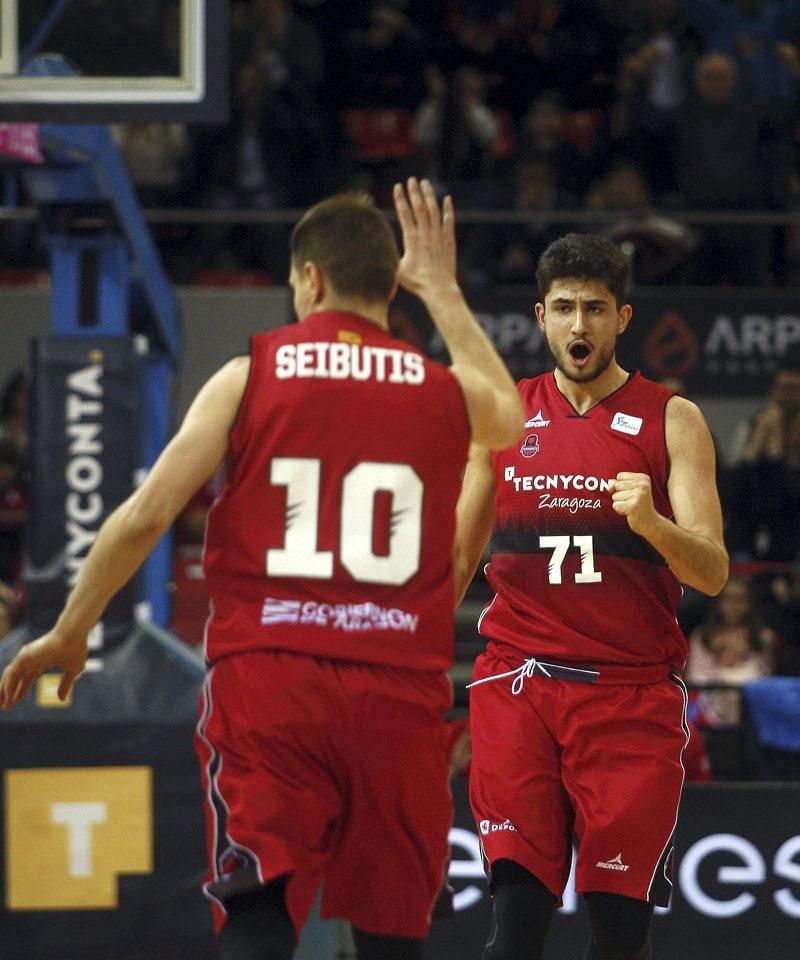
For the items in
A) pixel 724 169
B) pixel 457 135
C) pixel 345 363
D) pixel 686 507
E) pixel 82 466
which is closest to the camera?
Result: pixel 345 363

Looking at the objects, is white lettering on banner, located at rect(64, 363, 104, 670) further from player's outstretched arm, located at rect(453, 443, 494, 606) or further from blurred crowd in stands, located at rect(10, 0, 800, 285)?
blurred crowd in stands, located at rect(10, 0, 800, 285)

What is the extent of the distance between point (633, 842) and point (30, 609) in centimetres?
361

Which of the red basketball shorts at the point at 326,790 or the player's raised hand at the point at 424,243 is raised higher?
the player's raised hand at the point at 424,243

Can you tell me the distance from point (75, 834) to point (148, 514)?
3.76m

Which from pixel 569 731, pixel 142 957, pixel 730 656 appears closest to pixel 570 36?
pixel 730 656

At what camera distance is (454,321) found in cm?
378

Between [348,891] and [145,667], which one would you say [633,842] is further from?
[145,667]

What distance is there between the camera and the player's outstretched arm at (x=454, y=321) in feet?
12.2

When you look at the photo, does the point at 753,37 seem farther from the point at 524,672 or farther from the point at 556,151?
the point at 524,672

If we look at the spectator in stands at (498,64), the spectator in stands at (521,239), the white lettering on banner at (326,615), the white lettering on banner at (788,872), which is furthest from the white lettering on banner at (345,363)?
the spectator in stands at (498,64)

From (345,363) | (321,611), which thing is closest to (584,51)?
(345,363)

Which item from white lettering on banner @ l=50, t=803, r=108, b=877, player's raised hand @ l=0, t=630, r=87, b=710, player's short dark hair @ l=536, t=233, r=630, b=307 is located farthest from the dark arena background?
player's raised hand @ l=0, t=630, r=87, b=710

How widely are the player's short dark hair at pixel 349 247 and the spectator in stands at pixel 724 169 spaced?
8.71 metres

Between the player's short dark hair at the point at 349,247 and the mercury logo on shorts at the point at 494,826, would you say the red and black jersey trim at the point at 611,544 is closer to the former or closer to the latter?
the mercury logo on shorts at the point at 494,826
